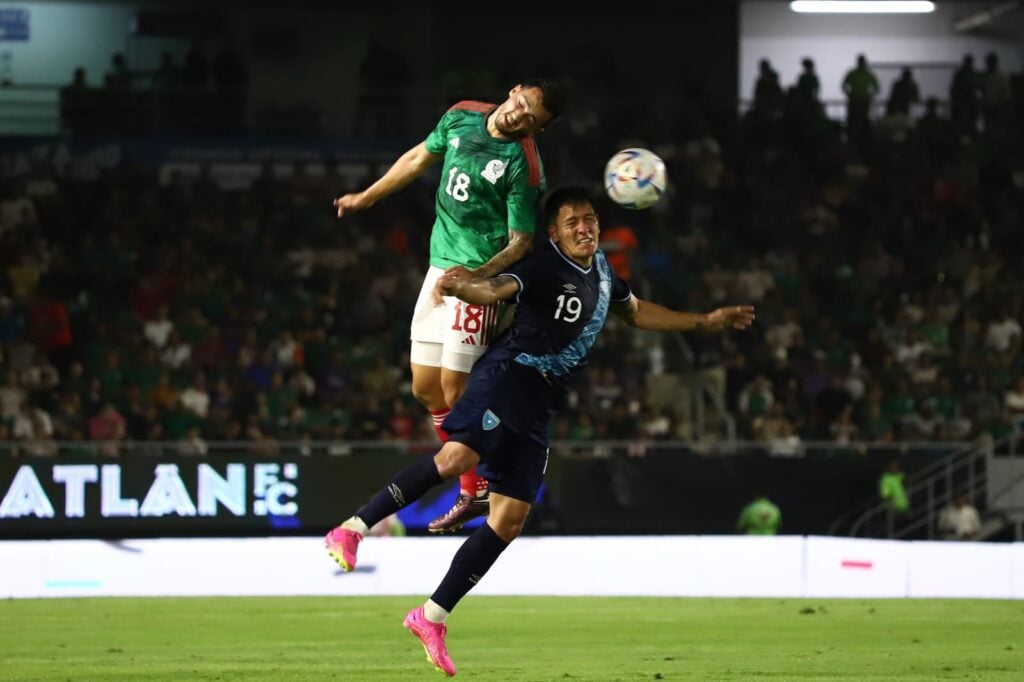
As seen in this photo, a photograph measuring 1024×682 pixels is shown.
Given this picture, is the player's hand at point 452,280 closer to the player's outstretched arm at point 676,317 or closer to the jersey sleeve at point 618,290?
the jersey sleeve at point 618,290

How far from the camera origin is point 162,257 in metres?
24.2

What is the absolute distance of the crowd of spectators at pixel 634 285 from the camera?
21.6 metres

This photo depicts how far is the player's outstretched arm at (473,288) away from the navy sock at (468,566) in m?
1.33

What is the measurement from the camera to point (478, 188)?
967 cm

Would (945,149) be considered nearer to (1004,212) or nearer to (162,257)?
(1004,212)

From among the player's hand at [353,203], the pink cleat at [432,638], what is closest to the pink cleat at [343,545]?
the pink cleat at [432,638]

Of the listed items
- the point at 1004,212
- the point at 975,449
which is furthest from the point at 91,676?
the point at 1004,212

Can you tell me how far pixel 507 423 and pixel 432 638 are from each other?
1.18 metres

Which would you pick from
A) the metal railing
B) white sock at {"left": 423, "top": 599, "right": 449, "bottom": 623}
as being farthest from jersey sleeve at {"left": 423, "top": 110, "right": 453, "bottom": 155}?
the metal railing

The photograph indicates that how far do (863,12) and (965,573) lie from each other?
15.7m

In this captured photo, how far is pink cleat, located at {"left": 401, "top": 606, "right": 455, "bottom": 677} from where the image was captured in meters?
9.25

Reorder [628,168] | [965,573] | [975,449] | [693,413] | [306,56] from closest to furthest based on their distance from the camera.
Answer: [628,168] → [965,573] → [975,449] → [693,413] → [306,56]

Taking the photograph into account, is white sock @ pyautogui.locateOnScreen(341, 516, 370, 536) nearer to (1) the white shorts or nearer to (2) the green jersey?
(1) the white shorts

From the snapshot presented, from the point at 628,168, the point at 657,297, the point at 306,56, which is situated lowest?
the point at 657,297
